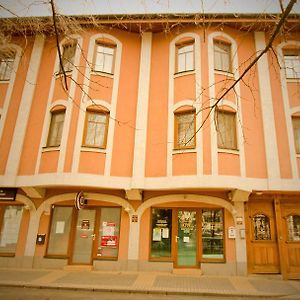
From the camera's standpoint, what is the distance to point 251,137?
11.2 m

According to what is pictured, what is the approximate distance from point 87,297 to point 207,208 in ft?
18.7

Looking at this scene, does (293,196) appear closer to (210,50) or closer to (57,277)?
(210,50)

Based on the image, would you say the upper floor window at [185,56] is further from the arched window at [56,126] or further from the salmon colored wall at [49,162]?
the salmon colored wall at [49,162]

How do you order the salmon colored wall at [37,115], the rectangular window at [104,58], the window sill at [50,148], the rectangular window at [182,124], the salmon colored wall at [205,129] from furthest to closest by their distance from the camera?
the rectangular window at [104,58], the salmon colored wall at [37,115], the rectangular window at [182,124], the window sill at [50,148], the salmon colored wall at [205,129]

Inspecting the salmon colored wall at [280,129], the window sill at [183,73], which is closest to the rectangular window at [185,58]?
the window sill at [183,73]

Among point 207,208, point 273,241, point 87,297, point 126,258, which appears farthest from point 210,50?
point 87,297

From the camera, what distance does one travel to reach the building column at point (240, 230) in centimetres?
1045

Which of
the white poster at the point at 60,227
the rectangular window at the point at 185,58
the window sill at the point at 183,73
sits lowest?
the white poster at the point at 60,227

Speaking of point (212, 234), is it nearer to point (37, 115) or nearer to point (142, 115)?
point (142, 115)

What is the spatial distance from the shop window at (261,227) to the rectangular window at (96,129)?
22.6ft

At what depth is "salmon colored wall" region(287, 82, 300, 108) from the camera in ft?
38.2

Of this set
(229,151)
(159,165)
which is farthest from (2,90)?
(229,151)

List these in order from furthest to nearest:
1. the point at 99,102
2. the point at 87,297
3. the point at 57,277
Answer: the point at 99,102 < the point at 57,277 < the point at 87,297

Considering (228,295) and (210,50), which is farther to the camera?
(210,50)
